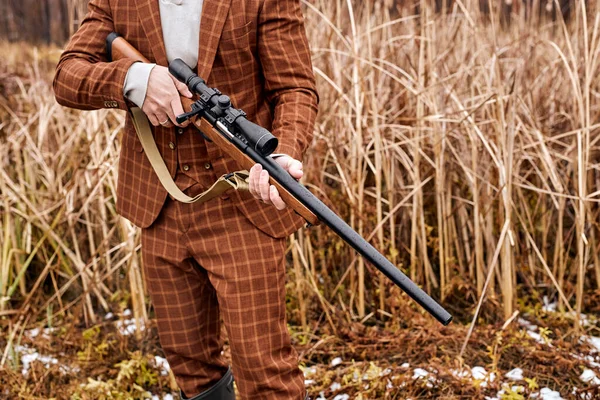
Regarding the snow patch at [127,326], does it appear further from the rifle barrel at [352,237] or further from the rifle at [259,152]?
the rifle barrel at [352,237]

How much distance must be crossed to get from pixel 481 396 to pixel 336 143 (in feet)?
4.50

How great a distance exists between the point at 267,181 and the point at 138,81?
461 mm

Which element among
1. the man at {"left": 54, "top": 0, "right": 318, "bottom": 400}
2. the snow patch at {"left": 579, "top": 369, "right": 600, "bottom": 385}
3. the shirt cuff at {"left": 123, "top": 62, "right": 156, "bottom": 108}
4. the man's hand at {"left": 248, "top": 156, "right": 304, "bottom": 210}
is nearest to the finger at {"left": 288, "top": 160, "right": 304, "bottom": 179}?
the man's hand at {"left": 248, "top": 156, "right": 304, "bottom": 210}

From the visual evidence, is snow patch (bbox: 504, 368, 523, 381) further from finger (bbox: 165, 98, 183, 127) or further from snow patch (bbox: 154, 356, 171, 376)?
finger (bbox: 165, 98, 183, 127)

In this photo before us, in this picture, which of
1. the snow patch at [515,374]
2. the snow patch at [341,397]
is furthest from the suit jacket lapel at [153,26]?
the snow patch at [515,374]

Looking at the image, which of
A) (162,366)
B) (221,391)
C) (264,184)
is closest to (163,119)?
(264,184)

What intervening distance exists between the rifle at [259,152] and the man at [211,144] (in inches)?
3.1

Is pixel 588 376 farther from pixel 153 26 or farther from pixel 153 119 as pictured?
pixel 153 26

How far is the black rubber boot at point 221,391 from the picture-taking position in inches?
90.8

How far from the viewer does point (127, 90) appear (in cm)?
190

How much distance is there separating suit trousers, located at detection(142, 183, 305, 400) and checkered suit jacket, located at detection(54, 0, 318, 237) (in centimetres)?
6

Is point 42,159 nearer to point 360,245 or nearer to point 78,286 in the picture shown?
point 78,286

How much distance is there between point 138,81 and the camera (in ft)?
6.17

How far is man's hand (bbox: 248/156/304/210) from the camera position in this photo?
68.4 inches
